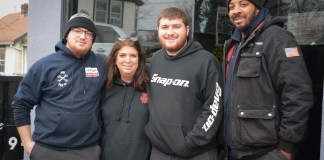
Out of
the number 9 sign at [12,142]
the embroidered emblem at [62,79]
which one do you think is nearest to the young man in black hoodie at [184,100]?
the embroidered emblem at [62,79]

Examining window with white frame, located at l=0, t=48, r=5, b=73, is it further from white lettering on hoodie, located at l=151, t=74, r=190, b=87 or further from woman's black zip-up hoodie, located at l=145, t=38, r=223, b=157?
woman's black zip-up hoodie, located at l=145, t=38, r=223, b=157

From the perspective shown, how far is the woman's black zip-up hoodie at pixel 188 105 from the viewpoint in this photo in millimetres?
2809

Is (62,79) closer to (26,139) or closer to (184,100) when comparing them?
(26,139)

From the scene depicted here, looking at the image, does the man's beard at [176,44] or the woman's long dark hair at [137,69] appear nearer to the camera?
the man's beard at [176,44]

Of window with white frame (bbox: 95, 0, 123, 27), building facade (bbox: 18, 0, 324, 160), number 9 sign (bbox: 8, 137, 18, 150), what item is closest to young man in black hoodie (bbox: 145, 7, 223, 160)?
building facade (bbox: 18, 0, 324, 160)

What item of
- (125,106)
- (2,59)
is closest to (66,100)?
(125,106)

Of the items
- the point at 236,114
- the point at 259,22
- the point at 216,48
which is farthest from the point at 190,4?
the point at 236,114

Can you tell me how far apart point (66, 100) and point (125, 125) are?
504mm

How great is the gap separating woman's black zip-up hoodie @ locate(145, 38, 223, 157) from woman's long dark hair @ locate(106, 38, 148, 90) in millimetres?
211

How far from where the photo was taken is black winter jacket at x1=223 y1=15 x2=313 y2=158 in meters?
2.61

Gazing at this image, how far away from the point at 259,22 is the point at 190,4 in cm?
190

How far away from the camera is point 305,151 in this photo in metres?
3.58

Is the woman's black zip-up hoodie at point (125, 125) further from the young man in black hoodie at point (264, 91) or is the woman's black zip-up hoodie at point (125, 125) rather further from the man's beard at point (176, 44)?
the young man in black hoodie at point (264, 91)

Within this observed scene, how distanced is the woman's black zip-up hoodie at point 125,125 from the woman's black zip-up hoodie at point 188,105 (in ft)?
0.55
